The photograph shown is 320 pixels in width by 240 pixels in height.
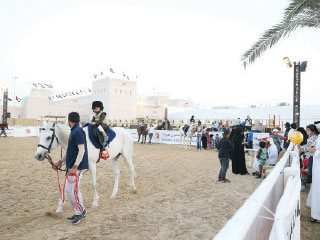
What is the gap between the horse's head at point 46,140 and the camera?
4.18 meters

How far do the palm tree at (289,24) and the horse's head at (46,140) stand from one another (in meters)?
6.72

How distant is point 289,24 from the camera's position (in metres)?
7.27

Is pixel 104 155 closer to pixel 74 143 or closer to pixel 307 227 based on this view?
pixel 74 143

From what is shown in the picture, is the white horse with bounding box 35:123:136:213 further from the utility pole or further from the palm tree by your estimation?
the utility pole

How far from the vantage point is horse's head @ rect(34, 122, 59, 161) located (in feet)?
13.7

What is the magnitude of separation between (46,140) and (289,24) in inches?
299

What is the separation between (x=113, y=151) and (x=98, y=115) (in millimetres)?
990

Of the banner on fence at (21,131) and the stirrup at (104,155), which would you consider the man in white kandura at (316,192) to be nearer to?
the stirrup at (104,155)

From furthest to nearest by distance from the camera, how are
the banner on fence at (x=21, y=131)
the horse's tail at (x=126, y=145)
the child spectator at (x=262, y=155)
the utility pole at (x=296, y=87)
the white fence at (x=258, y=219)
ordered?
the banner on fence at (x=21, y=131) < the utility pole at (x=296, y=87) < the child spectator at (x=262, y=155) < the horse's tail at (x=126, y=145) < the white fence at (x=258, y=219)

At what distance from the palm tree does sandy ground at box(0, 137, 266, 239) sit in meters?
4.41

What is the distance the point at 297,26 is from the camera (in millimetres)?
7430

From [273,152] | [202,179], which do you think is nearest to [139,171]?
[202,179]

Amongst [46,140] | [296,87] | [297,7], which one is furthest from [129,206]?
[296,87]

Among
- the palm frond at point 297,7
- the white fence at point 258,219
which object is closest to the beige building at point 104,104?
the palm frond at point 297,7
